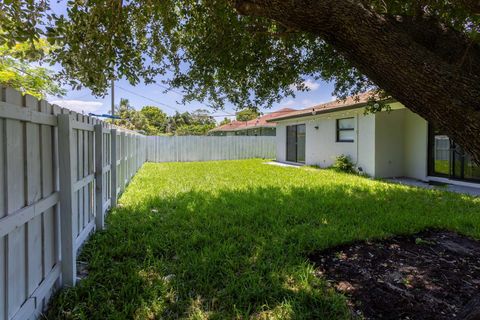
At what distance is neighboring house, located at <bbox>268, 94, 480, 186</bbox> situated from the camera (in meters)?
8.39

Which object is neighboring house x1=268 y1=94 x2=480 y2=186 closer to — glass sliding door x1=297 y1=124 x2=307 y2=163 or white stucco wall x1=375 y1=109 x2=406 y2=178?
white stucco wall x1=375 y1=109 x2=406 y2=178

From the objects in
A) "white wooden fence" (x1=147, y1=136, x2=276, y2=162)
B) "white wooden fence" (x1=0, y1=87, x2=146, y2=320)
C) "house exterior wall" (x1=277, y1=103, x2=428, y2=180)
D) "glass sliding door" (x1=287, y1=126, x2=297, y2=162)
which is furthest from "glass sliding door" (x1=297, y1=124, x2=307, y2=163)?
"white wooden fence" (x1=0, y1=87, x2=146, y2=320)

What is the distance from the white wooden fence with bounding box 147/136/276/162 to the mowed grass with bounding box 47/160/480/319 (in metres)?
9.96

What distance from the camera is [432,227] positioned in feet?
14.5

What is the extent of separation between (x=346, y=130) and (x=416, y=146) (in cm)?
255

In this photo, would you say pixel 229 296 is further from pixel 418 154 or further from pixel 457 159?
pixel 418 154

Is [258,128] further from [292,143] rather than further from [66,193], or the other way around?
[66,193]

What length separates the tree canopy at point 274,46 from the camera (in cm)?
177

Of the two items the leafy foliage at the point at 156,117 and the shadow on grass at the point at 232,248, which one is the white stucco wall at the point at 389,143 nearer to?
the shadow on grass at the point at 232,248

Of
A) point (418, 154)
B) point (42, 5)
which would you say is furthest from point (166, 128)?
point (42, 5)

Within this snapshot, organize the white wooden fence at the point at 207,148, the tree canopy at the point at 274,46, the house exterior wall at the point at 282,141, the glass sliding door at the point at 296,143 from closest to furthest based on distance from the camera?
the tree canopy at the point at 274,46
the glass sliding door at the point at 296,143
the house exterior wall at the point at 282,141
the white wooden fence at the point at 207,148

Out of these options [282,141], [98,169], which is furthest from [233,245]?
[282,141]

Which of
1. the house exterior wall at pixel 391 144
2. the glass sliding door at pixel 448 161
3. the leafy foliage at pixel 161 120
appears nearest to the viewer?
the glass sliding door at pixel 448 161

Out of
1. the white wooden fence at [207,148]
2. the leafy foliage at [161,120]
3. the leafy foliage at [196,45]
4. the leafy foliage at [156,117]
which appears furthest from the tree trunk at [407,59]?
the leafy foliage at [156,117]
